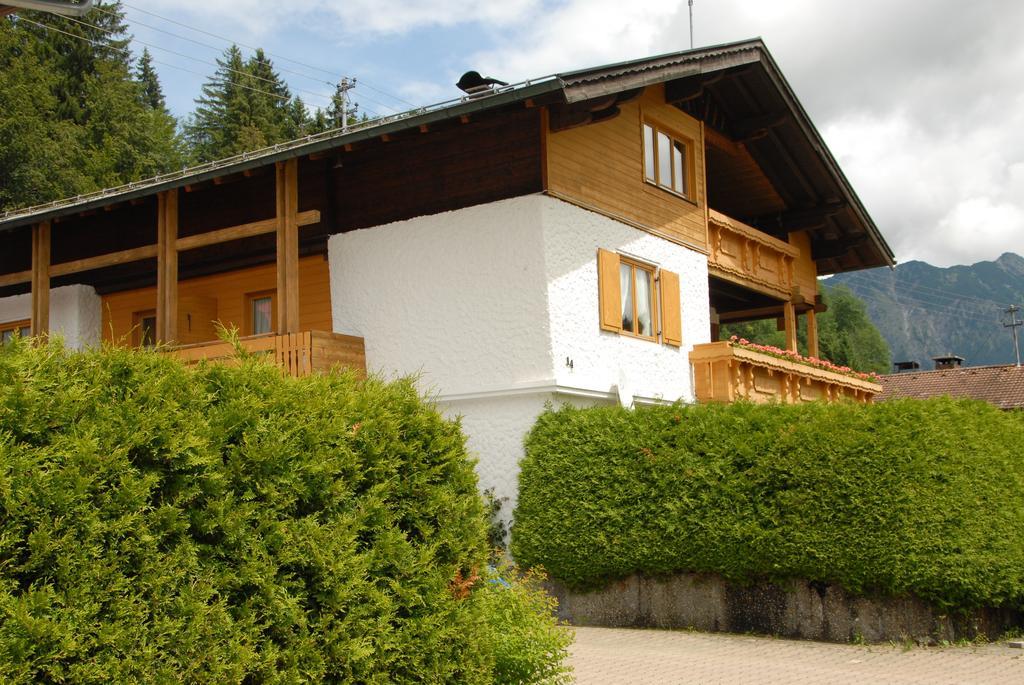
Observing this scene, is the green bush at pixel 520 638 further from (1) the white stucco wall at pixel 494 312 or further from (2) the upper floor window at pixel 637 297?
(2) the upper floor window at pixel 637 297

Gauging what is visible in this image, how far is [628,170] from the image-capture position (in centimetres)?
1728

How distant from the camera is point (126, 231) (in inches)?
777

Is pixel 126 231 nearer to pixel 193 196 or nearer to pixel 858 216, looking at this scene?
pixel 193 196

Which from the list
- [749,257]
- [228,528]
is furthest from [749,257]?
[228,528]

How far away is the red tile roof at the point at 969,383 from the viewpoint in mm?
43938

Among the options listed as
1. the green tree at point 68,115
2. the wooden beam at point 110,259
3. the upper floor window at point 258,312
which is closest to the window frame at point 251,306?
the upper floor window at point 258,312

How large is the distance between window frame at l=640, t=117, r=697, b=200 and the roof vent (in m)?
2.83

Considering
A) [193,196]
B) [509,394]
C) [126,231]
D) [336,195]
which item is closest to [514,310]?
[509,394]

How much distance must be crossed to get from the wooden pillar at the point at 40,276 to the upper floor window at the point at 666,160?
9957 millimetres

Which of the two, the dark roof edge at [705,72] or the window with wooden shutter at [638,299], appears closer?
the dark roof edge at [705,72]

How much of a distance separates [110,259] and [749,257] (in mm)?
11211

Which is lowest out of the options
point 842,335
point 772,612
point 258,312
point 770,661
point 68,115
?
point 770,661

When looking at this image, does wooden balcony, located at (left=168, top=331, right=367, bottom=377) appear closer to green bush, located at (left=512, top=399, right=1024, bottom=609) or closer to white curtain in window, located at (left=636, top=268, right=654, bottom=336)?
green bush, located at (left=512, top=399, right=1024, bottom=609)

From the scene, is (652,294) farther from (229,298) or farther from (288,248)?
(229,298)
